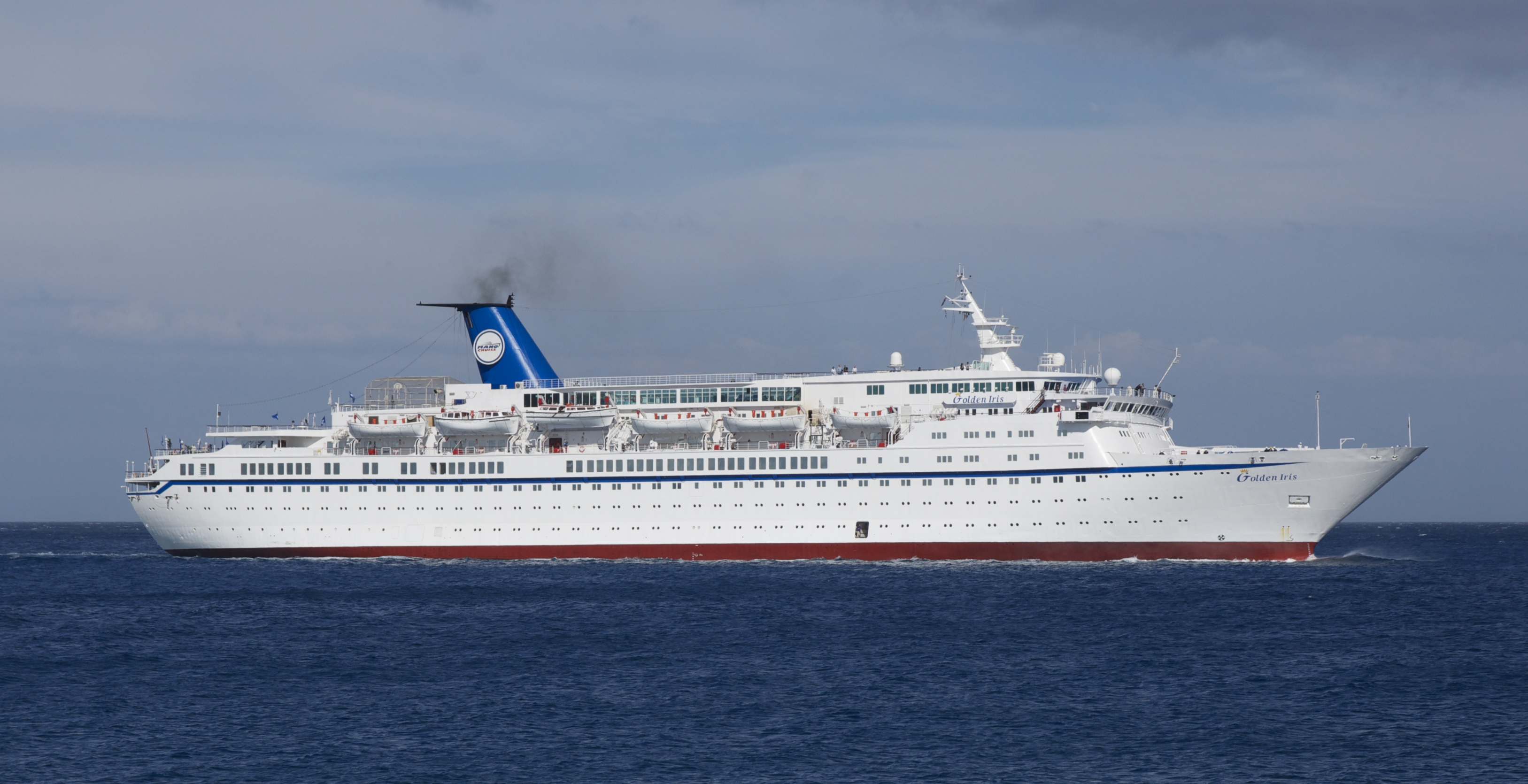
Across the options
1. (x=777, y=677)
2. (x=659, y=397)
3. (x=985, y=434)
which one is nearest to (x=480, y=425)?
(x=659, y=397)

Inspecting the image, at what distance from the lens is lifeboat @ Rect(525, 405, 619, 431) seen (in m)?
56.6

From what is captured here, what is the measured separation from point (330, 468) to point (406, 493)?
134 inches

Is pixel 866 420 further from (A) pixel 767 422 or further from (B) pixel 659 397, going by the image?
(B) pixel 659 397

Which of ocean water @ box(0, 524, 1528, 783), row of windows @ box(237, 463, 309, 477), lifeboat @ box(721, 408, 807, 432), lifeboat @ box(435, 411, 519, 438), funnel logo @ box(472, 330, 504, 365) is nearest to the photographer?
ocean water @ box(0, 524, 1528, 783)

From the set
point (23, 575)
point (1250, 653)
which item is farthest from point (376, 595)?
point (1250, 653)

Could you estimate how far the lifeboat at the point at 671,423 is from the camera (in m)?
55.5

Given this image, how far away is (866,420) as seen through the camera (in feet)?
176

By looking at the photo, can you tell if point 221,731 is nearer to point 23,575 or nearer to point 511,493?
point 511,493

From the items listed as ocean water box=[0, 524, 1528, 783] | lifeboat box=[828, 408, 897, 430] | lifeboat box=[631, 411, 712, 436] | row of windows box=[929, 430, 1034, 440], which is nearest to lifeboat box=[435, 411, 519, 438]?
lifeboat box=[631, 411, 712, 436]

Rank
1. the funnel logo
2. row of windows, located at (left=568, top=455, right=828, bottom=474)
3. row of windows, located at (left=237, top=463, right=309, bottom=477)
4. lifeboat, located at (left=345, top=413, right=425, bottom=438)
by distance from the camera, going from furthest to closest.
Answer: the funnel logo → lifeboat, located at (left=345, top=413, right=425, bottom=438) → row of windows, located at (left=237, top=463, right=309, bottom=477) → row of windows, located at (left=568, top=455, right=828, bottom=474)

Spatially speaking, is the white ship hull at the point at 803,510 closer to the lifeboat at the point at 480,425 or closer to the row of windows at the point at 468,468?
the row of windows at the point at 468,468

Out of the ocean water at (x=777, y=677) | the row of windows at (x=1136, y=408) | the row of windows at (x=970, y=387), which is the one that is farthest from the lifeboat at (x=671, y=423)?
the row of windows at (x=1136, y=408)

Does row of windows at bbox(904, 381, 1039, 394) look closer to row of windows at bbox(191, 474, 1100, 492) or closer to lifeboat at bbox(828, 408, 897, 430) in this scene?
lifeboat at bbox(828, 408, 897, 430)

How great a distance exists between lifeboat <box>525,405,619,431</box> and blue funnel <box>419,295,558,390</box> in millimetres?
3267
